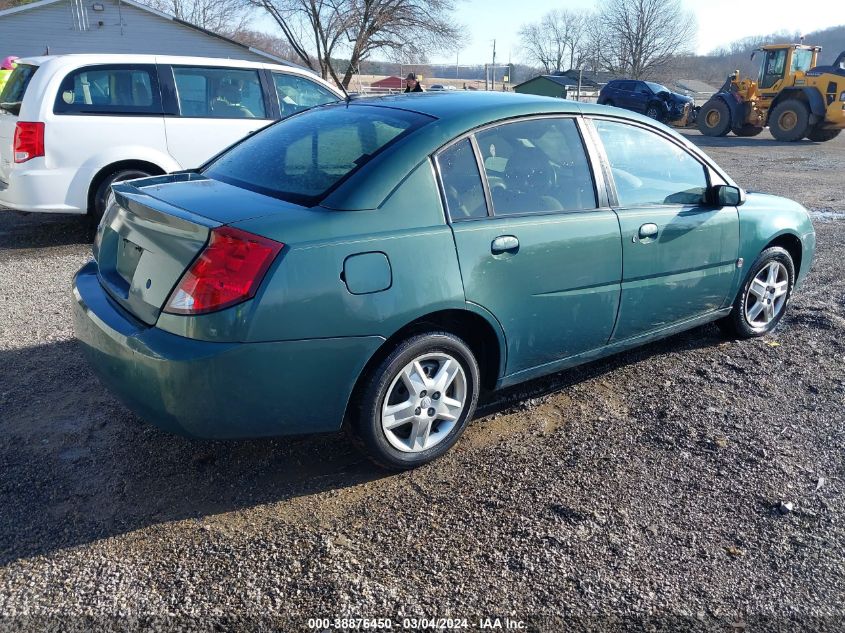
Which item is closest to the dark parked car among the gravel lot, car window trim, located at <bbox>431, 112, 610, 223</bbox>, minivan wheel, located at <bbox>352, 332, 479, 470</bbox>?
car window trim, located at <bbox>431, 112, 610, 223</bbox>

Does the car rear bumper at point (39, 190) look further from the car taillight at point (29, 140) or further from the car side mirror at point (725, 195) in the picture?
the car side mirror at point (725, 195)

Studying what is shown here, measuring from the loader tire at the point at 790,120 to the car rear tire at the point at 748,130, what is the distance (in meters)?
1.27

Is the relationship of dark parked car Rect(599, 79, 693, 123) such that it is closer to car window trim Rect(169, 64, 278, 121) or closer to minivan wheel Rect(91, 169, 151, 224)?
car window trim Rect(169, 64, 278, 121)

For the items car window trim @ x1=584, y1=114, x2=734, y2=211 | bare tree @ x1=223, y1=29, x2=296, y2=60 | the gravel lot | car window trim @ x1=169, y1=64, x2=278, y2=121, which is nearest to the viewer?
the gravel lot

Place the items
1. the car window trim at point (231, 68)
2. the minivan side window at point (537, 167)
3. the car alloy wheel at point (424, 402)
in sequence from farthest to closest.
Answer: the car window trim at point (231, 68), the minivan side window at point (537, 167), the car alloy wheel at point (424, 402)

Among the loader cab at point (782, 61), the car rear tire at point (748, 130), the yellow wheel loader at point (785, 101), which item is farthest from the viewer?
the car rear tire at point (748, 130)

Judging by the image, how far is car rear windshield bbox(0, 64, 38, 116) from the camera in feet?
22.1

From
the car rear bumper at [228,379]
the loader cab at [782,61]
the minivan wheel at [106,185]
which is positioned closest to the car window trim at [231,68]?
the minivan wheel at [106,185]

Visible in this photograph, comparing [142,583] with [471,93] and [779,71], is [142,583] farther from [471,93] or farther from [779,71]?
[779,71]

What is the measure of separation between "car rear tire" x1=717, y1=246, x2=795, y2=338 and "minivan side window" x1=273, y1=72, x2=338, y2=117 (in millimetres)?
5241

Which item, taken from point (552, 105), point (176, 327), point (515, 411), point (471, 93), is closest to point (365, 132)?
point (471, 93)

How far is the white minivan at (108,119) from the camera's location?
6480 millimetres

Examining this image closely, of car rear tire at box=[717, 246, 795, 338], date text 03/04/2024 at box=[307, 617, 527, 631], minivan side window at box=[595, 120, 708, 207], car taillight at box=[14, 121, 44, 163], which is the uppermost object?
car taillight at box=[14, 121, 44, 163]

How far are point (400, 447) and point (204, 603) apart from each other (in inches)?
41.4
